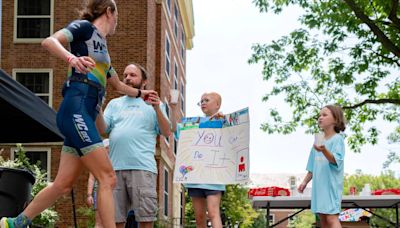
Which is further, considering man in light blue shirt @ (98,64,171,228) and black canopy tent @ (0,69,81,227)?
black canopy tent @ (0,69,81,227)

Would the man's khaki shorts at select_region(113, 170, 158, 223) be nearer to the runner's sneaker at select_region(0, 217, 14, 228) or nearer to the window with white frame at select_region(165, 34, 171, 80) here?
the runner's sneaker at select_region(0, 217, 14, 228)

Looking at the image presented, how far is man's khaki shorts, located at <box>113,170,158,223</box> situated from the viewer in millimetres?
6406

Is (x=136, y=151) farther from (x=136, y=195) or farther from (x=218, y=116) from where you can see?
(x=218, y=116)

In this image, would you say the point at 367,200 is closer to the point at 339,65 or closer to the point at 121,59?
the point at 339,65

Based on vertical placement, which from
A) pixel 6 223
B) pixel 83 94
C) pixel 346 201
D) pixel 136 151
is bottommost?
pixel 346 201

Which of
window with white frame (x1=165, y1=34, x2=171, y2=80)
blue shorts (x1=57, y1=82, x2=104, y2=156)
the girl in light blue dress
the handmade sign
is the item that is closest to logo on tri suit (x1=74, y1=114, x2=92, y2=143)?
blue shorts (x1=57, y1=82, x2=104, y2=156)

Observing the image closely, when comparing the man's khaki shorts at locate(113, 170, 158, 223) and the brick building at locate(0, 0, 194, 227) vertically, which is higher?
the brick building at locate(0, 0, 194, 227)

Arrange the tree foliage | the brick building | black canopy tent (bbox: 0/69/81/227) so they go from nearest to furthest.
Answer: black canopy tent (bbox: 0/69/81/227)
the brick building
the tree foliage

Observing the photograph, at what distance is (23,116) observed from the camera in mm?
8242

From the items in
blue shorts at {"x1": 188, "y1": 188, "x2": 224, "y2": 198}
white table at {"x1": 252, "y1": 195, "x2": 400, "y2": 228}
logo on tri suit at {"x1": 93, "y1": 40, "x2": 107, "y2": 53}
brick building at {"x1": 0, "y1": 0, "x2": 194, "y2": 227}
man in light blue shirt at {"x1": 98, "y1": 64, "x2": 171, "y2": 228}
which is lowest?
white table at {"x1": 252, "y1": 195, "x2": 400, "y2": 228}

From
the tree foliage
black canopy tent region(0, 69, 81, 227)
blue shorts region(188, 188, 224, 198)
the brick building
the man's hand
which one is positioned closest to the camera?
the man's hand

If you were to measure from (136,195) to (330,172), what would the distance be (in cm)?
237

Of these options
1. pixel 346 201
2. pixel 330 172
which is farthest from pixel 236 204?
pixel 330 172

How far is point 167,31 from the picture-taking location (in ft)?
103
